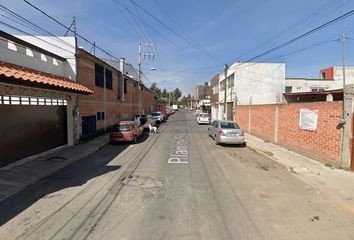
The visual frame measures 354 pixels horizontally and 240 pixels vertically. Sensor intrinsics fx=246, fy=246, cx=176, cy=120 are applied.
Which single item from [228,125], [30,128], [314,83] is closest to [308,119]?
[228,125]

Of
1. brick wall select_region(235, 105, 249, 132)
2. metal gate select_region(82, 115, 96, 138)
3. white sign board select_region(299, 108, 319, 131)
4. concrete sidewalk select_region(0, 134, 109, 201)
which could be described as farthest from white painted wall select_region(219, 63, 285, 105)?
concrete sidewalk select_region(0, 134, 109, 201)

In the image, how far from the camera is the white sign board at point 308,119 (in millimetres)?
11337

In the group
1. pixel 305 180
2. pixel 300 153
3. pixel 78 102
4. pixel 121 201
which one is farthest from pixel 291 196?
pixel 78 102

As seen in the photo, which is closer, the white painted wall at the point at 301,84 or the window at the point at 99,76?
the window at the point at 99,76

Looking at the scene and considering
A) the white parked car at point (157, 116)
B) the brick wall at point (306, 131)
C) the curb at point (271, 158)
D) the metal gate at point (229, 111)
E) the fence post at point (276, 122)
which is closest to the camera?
the curb at point (271, 158)

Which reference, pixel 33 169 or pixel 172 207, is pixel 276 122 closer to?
pixel 172 207

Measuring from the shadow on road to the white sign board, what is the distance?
8.99m

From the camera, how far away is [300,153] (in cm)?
1243

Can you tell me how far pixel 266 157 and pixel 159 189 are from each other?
7152mm

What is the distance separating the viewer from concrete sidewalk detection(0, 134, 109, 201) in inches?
289

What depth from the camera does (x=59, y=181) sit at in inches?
313

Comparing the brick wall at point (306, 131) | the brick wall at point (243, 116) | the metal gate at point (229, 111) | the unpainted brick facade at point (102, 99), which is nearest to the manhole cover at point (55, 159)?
the unpainted brick facade at point (102, 99)

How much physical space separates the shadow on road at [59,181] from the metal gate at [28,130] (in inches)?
92.7

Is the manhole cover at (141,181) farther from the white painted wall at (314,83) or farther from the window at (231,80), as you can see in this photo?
the white painted wall at (314,83)
